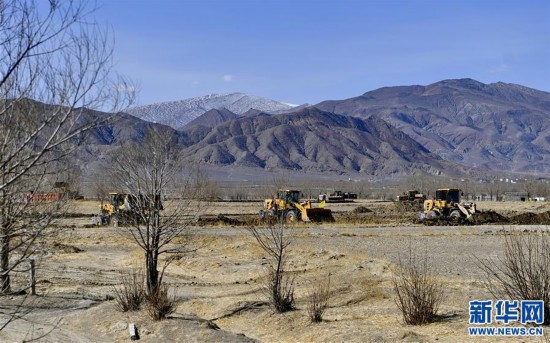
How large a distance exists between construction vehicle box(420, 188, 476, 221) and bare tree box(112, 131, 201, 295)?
3315 cm

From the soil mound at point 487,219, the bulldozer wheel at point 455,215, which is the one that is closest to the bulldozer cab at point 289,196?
the bulldozer wheel at point 455,215

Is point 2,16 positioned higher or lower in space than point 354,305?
higher

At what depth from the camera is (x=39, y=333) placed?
14859 mm

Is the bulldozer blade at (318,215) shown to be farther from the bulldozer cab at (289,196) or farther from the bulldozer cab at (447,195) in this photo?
the bulldozer cab at (447,195)

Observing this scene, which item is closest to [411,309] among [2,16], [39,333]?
[39,333]

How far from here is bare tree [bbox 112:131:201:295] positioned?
18562 millimetres

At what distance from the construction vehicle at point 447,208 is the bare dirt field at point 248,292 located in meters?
12.4

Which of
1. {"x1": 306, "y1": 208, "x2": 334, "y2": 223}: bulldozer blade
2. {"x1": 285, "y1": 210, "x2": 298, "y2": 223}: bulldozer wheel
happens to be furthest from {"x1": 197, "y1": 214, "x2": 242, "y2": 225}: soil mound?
{"x1": 306, "y1": 208, "x2": 334, "y2": 223}: bulldozer blade

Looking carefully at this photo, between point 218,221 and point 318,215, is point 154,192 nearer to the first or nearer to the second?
point 318,215

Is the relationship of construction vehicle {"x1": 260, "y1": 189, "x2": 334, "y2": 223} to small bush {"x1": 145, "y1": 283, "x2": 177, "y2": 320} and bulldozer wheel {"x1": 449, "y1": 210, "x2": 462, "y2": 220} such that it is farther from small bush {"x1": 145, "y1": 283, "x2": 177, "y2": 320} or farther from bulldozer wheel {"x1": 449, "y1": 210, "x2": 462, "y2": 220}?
small bush {"x1": 145, "y1": 283, "x2": 177, "y2": 320}

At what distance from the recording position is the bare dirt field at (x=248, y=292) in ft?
45.8

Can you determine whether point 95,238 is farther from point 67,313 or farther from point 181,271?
point 67,313

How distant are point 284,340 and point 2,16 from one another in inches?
370

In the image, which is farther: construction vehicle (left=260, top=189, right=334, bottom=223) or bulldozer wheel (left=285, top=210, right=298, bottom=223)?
construction vehicle (left=260, top=189, right=334, bottom=223)
